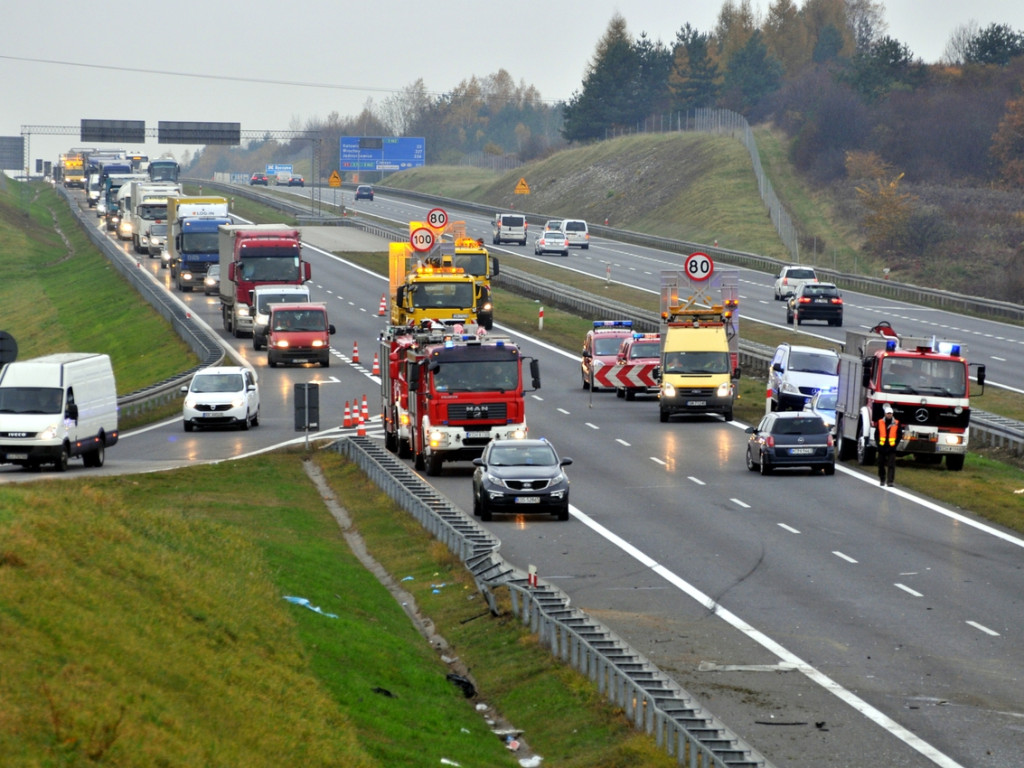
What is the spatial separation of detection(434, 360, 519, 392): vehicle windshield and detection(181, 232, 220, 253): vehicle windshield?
48.9 m

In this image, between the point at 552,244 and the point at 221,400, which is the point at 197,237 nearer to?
the point at 552,244

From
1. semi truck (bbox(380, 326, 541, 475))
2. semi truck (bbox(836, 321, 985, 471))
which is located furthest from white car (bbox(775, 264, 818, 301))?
semi truck (bbox(380, 326, 541, 475))

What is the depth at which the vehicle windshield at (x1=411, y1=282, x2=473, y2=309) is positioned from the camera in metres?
50.0

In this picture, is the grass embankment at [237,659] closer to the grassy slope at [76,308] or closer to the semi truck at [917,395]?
the semi truck at [917,395]

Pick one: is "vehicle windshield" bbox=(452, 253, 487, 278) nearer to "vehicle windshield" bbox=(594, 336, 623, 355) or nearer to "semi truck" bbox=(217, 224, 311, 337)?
"semi truck" bbox=(217, 224, 311, 337)

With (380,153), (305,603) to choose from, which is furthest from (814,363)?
(380,153)

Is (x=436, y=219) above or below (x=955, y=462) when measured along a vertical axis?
above

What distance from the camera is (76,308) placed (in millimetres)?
85750

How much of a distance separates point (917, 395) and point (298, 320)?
2705cm

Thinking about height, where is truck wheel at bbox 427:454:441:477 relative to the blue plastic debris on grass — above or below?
below

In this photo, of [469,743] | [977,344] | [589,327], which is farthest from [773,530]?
[589,327]

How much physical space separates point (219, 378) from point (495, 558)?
74.4 feet

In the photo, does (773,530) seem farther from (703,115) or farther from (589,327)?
(703,115)

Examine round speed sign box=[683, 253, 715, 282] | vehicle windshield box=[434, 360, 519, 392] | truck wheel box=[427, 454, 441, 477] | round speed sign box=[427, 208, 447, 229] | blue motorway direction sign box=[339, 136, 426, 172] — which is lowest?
truck wheel box=[427, 454, 441, 477]
